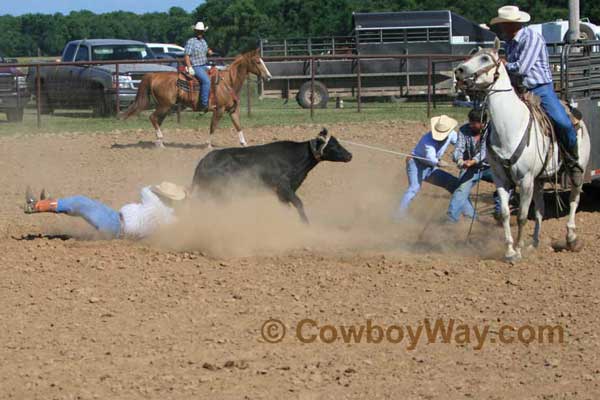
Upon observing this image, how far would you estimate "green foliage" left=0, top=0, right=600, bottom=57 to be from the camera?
162 feet

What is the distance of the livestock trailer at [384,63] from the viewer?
26391mm

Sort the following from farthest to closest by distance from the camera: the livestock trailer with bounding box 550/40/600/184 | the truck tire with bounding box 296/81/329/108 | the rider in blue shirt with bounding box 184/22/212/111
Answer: the truck tire with bounding box 296/81/329/108 < the rider in blue shirt with bounding box 184/22/212/111 < the livestock trailer with bounding box 550/40/600/184

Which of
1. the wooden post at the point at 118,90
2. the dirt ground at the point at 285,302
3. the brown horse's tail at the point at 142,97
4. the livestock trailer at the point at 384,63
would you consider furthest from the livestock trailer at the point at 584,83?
the livestock trailer at the point at 384,63

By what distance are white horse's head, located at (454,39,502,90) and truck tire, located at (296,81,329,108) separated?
17.1 m

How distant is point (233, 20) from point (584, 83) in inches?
2278

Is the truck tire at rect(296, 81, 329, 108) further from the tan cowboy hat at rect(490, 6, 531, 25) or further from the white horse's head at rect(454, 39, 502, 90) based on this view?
the white horse's head at rect(454, 39, 502, 90)

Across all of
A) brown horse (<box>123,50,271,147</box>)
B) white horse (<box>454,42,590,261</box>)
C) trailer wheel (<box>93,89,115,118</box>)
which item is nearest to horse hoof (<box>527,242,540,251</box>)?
white horse (<box>454,42,590,261</box>)

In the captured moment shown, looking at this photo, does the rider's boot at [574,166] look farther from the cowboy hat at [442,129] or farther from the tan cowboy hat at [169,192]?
the tan cowboy hat at [169,192]

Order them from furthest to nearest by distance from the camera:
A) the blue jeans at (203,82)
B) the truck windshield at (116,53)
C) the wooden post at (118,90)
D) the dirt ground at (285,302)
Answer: the truck windshield at (116,53) < the wooden post at (118,90) < the blue jeans at (203,82) < the dirt ground at (285,302)

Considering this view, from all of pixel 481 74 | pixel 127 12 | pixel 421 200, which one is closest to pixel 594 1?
pixel 421 200

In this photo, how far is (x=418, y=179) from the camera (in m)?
10.9

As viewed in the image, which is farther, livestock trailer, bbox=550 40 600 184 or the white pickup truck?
the white pickup truck

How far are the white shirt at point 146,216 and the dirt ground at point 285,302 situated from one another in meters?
0.16

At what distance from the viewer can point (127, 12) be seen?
10412 cm
